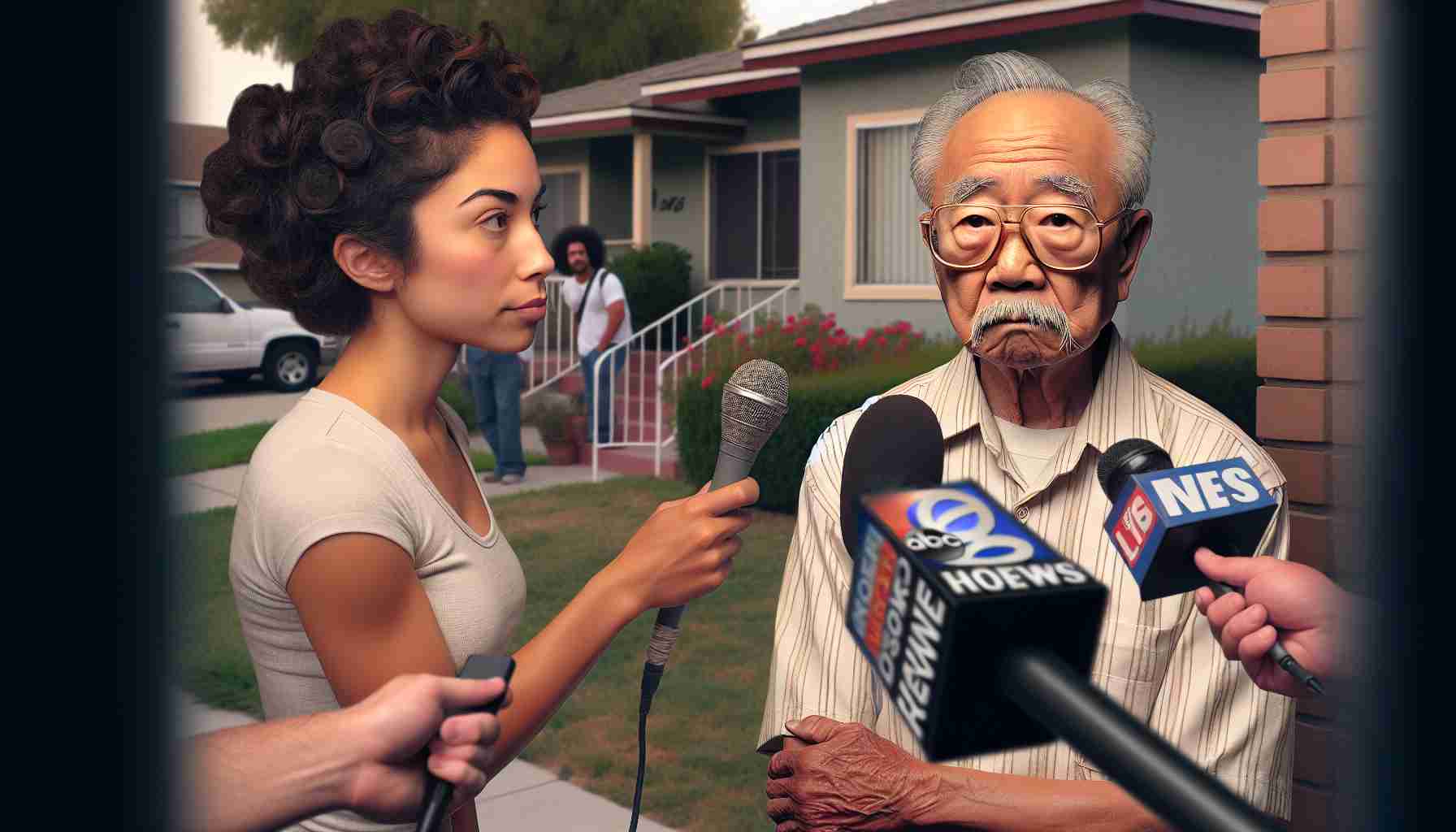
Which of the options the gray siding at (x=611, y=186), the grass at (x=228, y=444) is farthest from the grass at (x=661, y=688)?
the gray siding at (x=611, y=186)

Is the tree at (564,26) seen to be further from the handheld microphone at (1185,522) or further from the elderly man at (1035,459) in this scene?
the handheld microphone at (1185,522)

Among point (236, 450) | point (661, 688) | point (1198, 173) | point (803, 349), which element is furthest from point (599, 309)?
point (661, 688)

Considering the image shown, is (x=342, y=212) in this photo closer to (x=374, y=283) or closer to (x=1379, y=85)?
(x=374, y=283)

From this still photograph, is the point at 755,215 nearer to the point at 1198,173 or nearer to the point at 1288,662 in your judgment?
the point at 1198,173

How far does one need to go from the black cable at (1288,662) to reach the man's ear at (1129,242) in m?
0.78

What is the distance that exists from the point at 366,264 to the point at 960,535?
4.27 ft

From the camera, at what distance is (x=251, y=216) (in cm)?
199

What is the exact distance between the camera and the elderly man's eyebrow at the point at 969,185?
2.08 m

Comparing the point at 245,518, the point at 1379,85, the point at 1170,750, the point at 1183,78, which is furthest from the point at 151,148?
the point at 1183,78

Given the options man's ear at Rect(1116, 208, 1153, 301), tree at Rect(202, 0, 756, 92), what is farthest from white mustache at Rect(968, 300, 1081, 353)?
tree at Rect(202, 0, 756, 92)

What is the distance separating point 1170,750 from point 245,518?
4.76ft

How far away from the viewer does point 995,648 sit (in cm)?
84

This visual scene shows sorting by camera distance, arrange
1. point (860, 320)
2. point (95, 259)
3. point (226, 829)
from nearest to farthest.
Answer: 1. point (95, 259)
2. point (226, 829)
3. point (860, 320)

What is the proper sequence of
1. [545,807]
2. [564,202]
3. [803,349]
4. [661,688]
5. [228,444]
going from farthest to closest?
[564,202]
[228,444]
[803,349]
[661,688]
[545,807]
